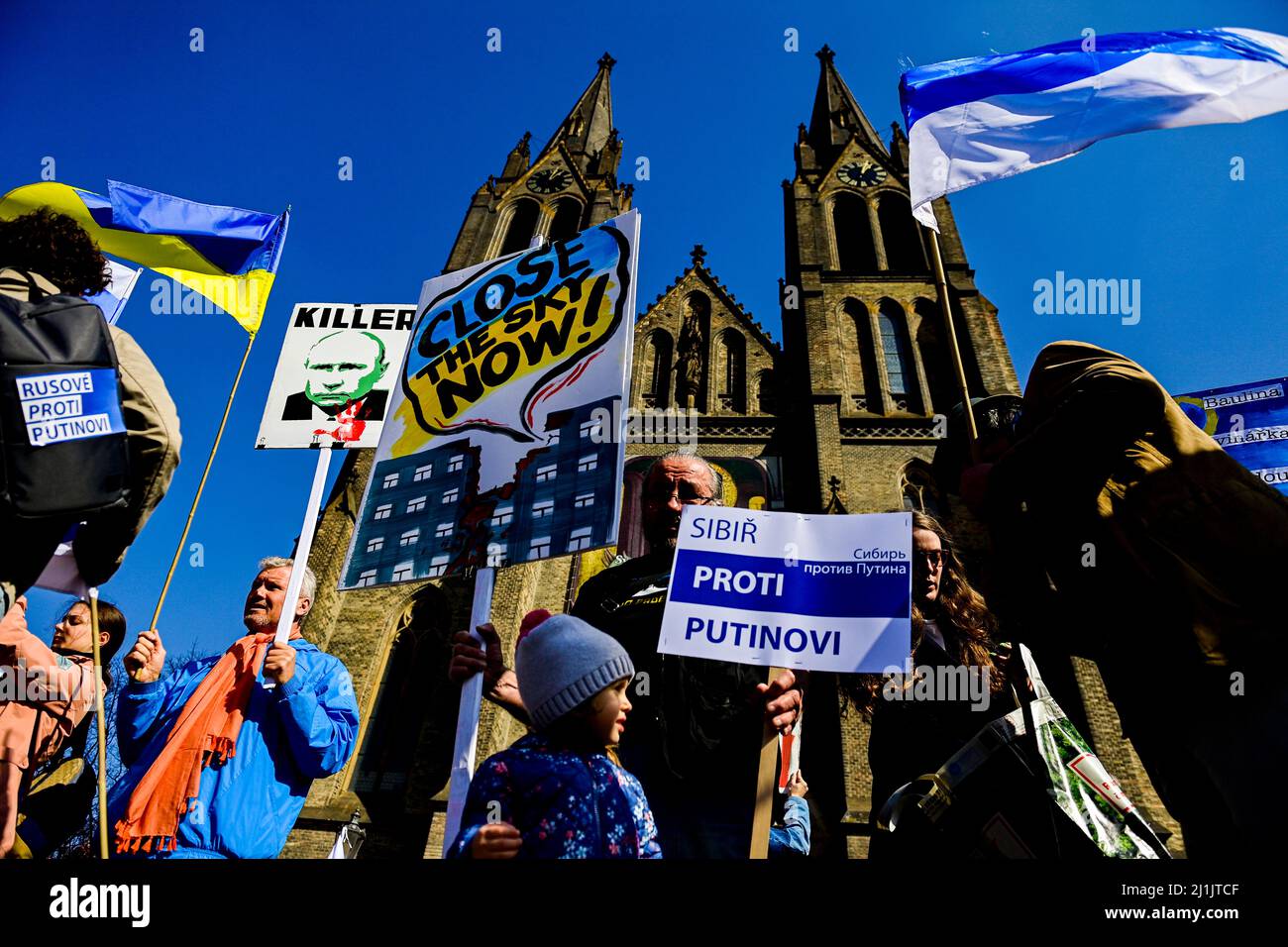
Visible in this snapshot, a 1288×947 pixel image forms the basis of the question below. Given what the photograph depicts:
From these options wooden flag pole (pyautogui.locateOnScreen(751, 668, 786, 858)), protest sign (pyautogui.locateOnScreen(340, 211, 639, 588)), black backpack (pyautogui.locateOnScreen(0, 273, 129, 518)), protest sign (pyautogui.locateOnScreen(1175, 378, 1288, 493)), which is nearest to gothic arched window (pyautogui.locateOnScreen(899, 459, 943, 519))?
protest sign (pyautogui.locateOnScreen(1175, 378, 1288, 493))

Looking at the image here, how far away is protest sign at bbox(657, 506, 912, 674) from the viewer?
114 inches

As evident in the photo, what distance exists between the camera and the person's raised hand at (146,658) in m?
3.39

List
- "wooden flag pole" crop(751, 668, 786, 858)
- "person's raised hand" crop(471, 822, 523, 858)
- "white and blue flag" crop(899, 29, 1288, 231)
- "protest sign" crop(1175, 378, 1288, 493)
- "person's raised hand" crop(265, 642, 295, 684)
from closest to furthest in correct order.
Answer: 1. "person's raised hand" crop(471, 822, 523, 858)
2. "wooden flag pole" crop(751, 668, 786, 858)
3. "person's raised hand" crop(265, 642, 295, 684)
4. "white and blue flag" crop(899, 29, 1288, 231)
5. "protest sign" crop(1175, 378, 1288, 493)

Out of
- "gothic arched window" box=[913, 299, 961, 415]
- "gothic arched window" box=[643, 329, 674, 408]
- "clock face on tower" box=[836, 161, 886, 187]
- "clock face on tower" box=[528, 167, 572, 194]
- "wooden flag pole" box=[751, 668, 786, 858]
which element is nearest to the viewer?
"wooden flag pole" box=[751, 668, 786, 858]

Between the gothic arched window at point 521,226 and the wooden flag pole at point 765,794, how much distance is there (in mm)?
20187

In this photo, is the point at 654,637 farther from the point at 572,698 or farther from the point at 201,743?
the point at 201,743

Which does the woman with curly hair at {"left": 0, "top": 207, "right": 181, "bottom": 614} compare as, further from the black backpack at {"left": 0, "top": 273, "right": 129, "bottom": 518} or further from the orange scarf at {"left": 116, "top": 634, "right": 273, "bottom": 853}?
the orange scarf at {"left": 116, "top": 634, "right": 273, "bottom": 853}

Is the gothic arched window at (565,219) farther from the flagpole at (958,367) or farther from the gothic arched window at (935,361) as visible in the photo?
the flagpole at (958,367)

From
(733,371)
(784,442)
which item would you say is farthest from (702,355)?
(784,442)

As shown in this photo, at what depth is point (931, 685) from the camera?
3.25 meters

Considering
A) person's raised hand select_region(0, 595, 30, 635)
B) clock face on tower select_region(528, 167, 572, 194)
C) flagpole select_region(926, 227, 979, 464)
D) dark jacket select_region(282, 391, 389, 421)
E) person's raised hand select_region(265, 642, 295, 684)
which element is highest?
clock face on tower select_region(528, 167, 572, 194)

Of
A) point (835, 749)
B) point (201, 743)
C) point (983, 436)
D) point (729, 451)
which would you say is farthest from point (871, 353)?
point (201, 743)
